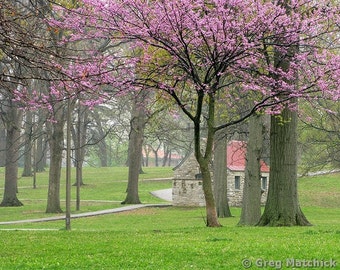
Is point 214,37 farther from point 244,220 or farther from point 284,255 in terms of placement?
point 244,220

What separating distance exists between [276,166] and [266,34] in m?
3.91

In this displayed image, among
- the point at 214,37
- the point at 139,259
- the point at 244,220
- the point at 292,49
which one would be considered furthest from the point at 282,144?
the point at 139,259

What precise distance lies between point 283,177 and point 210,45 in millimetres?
4617

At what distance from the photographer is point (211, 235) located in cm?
1452

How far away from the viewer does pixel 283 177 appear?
18.8m

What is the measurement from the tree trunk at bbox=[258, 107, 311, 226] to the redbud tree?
84 cm

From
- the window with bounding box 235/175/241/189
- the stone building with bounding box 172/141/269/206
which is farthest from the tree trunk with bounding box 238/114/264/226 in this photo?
the window with bounding box 235/175/241/189

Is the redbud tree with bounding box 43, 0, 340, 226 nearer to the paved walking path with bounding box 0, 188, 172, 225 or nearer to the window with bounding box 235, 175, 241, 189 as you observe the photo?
the paved walking path with bounding box 0, 188, 172, 225

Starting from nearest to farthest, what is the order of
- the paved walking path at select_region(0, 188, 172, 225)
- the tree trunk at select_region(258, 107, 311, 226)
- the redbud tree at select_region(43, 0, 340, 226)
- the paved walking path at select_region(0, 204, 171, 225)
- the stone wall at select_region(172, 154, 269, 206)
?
the redbud tree at select_region(43, 0, 340, 226) → the tree trunk at select_region(258, 107, 311, 226) → the paved walking path at select_region(0, 204, 171, 225) → the paved walking path at select_region(0, 188, 172, 225) → the stone wall at select_region(172, 154, 269, 206)

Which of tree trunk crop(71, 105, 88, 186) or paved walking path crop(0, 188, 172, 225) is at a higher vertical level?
tree trunk crop(71, 105, 88, 186)

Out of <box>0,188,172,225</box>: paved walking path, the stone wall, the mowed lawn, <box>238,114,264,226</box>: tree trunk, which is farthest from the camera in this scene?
the stone wall

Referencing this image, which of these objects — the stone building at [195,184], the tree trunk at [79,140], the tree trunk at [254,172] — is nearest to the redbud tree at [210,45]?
the tree trunk at [254,172]

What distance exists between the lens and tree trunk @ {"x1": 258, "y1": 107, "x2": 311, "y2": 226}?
18.7 m

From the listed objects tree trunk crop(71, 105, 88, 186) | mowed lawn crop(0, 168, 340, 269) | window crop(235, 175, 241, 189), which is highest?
tree trunk crop(71, 105, 88, 186)
